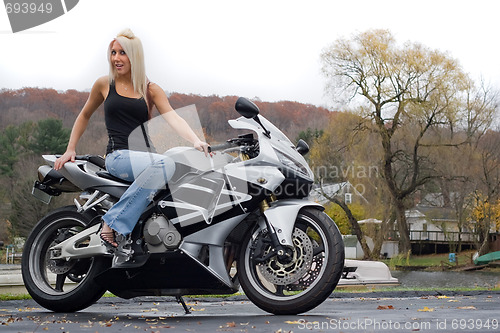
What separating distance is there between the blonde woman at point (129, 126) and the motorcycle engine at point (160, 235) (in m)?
0.12

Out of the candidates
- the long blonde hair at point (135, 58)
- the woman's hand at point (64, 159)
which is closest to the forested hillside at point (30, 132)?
the woman's hand at point (64, 159)

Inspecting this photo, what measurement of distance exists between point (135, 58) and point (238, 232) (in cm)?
152

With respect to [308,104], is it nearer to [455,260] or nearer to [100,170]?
[455,260]

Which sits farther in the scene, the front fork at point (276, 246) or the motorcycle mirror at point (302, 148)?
the motorcycle mirror at point (302, 148)

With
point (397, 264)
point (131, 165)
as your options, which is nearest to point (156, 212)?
point (131, 165)

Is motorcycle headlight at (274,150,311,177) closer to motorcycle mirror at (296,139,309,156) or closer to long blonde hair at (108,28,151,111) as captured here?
motorcycle mirror at (296,139,309,156)

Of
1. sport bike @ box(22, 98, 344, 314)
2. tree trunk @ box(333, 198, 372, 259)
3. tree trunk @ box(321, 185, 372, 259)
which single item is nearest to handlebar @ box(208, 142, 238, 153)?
sport bike @ box(22, 98, 344, 314)

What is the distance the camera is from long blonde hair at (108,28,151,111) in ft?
18.7

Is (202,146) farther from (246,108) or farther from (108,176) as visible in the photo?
(108,176)

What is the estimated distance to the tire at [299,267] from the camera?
524 cm

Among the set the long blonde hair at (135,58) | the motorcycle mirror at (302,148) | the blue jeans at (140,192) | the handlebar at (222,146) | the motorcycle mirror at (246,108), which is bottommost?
the blue jeans at (140,192)

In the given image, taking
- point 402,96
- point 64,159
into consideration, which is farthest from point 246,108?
point 402,96

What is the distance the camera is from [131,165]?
218 inches

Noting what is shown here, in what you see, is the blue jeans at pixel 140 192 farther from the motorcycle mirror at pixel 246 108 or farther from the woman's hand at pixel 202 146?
the motorcycle mirror at pixel 246 108
